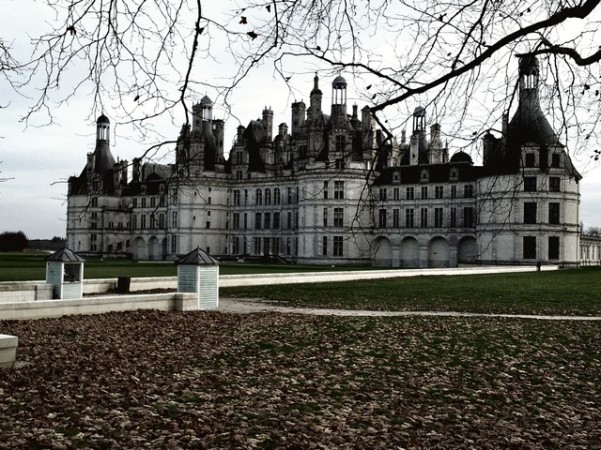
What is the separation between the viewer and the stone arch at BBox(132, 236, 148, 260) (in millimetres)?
95812

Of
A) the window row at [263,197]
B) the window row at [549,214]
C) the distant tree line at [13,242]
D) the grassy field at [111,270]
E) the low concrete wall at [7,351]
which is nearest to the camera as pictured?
the low concrete wall at [7,351]

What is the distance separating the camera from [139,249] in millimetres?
97062

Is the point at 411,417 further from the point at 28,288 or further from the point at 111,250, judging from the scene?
the point at 111,250

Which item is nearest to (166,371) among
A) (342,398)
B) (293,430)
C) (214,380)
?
(214,380)

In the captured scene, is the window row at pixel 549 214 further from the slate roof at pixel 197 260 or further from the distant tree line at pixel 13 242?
the distant tree line at pixel 13 242

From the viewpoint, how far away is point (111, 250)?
9762cm

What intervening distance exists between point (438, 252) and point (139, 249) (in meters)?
45.2

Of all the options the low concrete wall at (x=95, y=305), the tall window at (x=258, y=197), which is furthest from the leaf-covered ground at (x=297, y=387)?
the tall window at (x=258, y=197)

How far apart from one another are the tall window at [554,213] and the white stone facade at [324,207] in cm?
9

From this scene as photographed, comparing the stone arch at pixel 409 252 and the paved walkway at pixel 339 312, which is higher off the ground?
the stone arch at pixel 409 252

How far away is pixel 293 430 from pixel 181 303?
43.3 ft

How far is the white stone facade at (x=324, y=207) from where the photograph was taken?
63656 mm

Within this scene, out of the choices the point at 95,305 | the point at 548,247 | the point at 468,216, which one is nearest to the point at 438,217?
the point at 468,216

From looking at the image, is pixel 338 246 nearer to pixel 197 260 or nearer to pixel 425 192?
pixel 425 192
